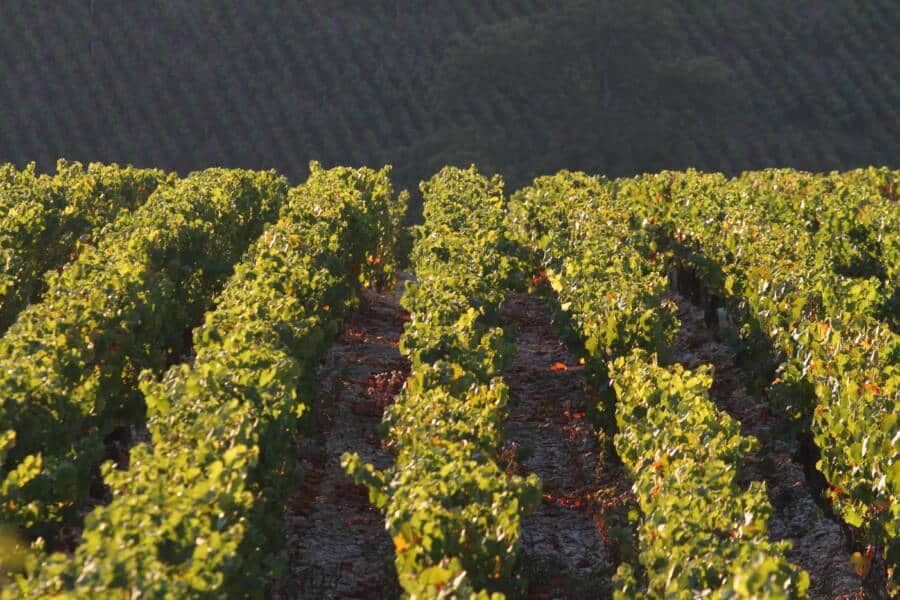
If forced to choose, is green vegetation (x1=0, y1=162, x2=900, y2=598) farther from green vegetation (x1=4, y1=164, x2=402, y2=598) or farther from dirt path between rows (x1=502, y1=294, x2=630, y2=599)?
dirt path between rows (x1=502, y1=294, x2=630, y2=599)

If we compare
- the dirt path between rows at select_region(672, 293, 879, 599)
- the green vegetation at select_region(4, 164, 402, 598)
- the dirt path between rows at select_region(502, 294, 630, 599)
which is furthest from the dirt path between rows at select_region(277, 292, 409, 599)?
the dirt path between rows at select_region(672, 293, 879, 599)

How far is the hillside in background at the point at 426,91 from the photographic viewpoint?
42469 mm

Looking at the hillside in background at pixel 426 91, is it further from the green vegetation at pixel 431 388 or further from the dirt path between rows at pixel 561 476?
the dirt path between rows at pixel 561 476

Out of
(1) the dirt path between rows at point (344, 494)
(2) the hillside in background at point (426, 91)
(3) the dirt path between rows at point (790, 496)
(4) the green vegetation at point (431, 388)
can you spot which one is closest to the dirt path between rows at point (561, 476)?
(4) the green vegetation at point (431, 388)

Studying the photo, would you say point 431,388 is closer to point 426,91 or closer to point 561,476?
point 561,476

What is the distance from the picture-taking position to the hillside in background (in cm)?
4247

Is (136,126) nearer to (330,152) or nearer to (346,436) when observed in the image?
(330,152)

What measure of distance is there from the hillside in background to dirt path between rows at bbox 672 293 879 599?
2678 centimetres

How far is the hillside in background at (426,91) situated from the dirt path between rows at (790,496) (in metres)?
26.8

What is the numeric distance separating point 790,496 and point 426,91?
Answer: 36.8 meters

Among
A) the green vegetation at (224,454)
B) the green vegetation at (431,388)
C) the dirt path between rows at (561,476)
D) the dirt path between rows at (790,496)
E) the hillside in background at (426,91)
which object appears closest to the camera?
the green vegetation at (224,454)

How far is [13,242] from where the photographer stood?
1414 cm

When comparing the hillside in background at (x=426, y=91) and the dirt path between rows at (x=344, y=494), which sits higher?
the hillside in background at (x=426, y=91)

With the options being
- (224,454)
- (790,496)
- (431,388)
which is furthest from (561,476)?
(224,454)
